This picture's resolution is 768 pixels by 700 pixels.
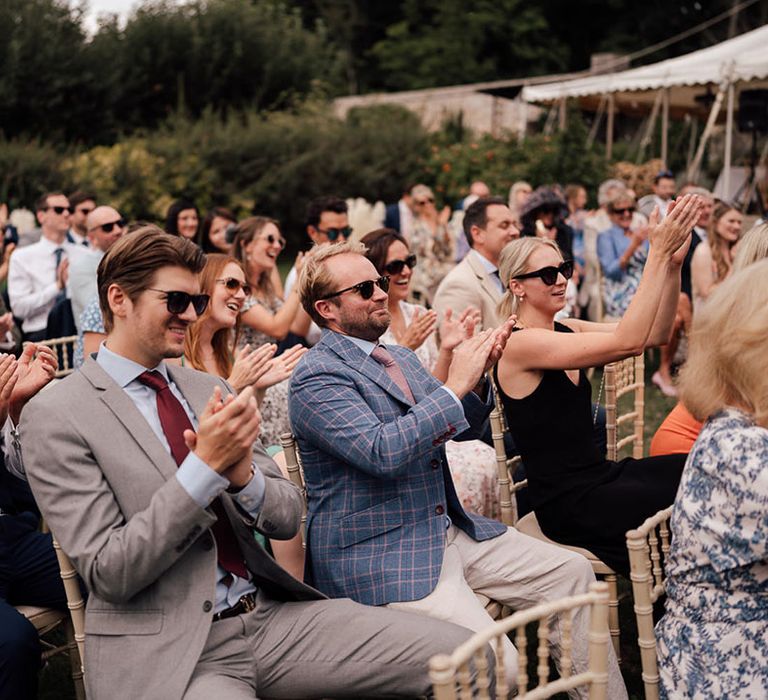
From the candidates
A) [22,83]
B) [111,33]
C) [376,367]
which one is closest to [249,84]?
[111,33]

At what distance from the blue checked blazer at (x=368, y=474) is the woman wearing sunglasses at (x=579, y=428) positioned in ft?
1.97

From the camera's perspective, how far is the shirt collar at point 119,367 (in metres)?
2.60

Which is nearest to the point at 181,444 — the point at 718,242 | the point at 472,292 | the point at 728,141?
the point at 472,292

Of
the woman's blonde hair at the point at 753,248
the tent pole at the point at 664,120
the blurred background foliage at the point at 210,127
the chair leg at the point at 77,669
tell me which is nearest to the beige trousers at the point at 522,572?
the chair leg at the point at 77,669

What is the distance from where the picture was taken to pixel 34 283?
7449mm

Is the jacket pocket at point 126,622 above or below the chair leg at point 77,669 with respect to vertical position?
above

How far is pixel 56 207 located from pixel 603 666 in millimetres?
6510

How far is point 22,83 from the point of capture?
19672 millimetres

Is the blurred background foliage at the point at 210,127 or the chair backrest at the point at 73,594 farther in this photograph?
the blurred background foliage at the point at 210,127

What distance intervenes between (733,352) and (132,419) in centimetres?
156

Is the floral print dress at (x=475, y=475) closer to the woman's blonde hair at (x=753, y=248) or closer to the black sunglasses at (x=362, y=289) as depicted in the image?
the black sunglasses at (x=362, y=289)

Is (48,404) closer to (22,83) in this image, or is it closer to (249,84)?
(22,83)

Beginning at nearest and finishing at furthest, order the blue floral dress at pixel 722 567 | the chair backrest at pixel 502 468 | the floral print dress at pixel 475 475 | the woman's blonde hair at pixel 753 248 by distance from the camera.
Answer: the blue floral dress at pixel 722 567, the chair backrest at pixel 502 468, the woman's blonde hair at pixel 753 248, the floral print dress at pixel 475 475

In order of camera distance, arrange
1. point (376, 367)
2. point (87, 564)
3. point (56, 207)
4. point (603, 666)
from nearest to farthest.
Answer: point (603, 666) → point (87, 564) → point (376, 367) → point (56, 207)
